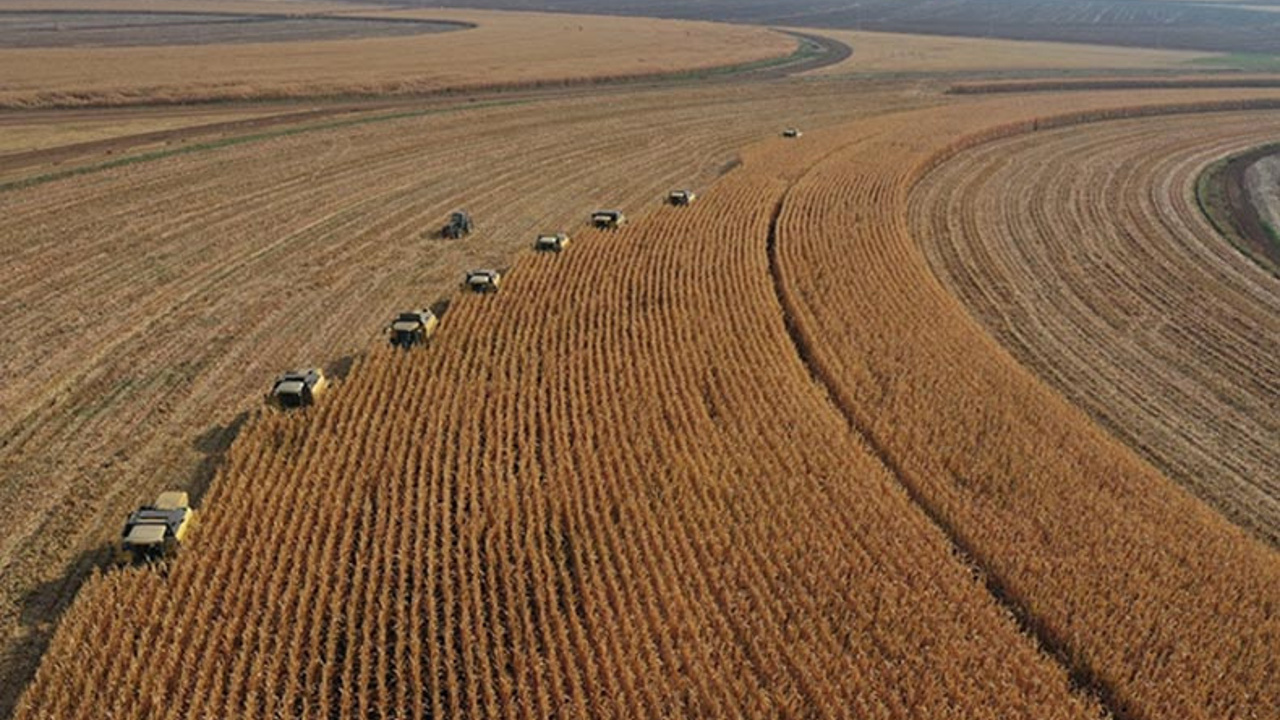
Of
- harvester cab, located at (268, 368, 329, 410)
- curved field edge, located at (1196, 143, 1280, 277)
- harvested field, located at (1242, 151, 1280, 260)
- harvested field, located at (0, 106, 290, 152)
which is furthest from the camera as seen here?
harvested field, located at (0, 106, 290, 152)

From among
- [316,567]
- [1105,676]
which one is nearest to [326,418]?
[316,567]

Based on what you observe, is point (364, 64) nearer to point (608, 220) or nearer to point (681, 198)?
point (681, 198)

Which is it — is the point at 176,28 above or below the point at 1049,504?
above

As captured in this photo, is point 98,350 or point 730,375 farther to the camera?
point 98,350

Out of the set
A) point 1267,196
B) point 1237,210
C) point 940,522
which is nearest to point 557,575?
point 940,522

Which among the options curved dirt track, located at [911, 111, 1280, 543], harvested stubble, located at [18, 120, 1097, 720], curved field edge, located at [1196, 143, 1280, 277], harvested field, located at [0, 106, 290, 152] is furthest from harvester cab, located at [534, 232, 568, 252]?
curved field edge, located at [1196, 143, 1280, 277]

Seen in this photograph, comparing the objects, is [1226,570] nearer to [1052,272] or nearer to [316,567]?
[316,567]

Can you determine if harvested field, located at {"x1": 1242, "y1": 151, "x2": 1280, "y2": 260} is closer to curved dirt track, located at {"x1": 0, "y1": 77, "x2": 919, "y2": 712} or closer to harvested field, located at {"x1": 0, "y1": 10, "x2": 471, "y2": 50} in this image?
curved dirt track, located at {"x1": 0, "y1": 77, "x2": 919, "y2": 712}
